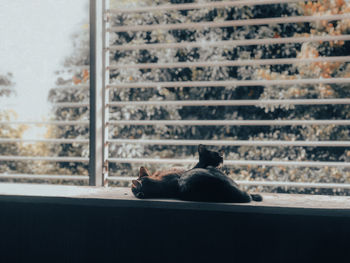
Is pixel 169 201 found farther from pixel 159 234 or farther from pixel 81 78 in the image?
pixel 81 78

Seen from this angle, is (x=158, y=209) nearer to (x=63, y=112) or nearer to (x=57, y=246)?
(x=57, y=246)

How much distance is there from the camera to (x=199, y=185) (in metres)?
1.61

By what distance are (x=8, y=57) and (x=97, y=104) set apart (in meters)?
2.95

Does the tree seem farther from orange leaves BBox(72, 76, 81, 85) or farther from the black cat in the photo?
the black cat

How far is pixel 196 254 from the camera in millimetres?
1542

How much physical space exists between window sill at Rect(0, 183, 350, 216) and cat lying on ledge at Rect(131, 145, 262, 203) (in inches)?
2.0

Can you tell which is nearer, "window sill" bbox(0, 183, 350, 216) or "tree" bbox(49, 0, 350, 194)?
"window sill" bbox(0, 183, 350, 216)

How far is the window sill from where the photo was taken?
1.48m

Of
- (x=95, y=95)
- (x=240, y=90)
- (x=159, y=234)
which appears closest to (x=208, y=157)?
(x=159, y=234)

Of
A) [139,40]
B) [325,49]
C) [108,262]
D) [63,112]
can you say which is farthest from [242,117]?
[108,262]

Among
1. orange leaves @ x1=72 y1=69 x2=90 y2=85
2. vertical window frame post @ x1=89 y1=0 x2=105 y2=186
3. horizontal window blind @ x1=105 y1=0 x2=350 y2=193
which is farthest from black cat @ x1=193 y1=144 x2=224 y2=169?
orange leaves @ x1=72 y1=69 x2=90 y2=85

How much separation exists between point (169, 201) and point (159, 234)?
15 cm

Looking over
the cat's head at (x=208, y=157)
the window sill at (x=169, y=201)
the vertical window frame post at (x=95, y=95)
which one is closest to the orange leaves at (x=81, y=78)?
the vertical window frame post at (x=95, y=95)

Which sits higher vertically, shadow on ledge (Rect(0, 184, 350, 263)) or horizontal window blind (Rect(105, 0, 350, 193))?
horizontal window blind (Rect(105, 0, 350, 193))
